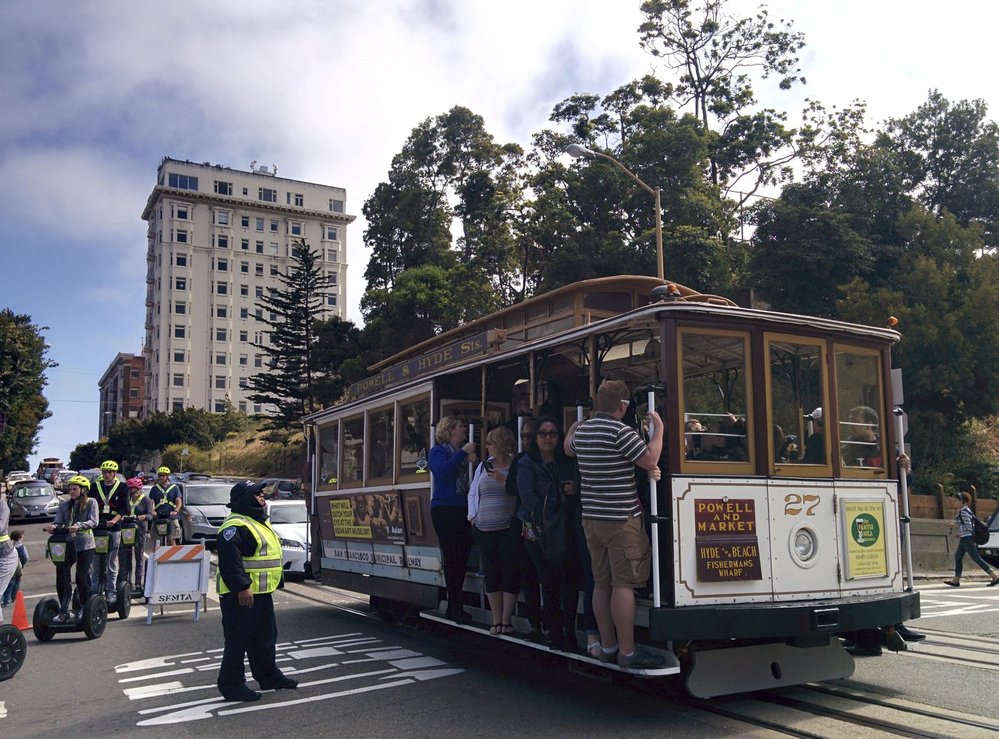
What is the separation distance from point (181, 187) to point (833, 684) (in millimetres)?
92651

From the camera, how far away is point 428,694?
22.7 ft

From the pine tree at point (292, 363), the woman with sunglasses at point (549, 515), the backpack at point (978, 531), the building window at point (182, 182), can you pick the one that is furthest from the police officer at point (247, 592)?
the building window at point (182, 182)

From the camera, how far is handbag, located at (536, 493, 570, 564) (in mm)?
6656

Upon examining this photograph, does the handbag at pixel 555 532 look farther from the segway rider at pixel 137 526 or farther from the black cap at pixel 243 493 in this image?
A: the segway rider at pixel 137 526

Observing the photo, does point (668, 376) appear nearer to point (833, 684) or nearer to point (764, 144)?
point (833, 684)

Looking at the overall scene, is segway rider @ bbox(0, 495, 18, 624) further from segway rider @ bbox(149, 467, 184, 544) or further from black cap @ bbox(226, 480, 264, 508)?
segway rider @ bbox(149, 467, 184, 544)

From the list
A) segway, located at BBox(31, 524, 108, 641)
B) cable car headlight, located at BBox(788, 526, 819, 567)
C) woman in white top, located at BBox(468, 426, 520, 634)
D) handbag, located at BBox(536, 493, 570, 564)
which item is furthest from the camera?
segway, located at BBox(31, 524, 108, 641)

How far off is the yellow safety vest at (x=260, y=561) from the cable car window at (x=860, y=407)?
14.9 feet

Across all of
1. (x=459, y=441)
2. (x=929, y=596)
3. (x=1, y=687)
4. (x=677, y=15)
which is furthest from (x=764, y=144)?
(x=1, y=687)

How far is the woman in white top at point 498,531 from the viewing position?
24.0 ft

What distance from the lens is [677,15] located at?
39.6m

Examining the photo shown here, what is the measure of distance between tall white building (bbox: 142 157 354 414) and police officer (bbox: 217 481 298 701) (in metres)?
81.1

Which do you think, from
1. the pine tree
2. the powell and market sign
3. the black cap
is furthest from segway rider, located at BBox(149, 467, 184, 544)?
the pine tree

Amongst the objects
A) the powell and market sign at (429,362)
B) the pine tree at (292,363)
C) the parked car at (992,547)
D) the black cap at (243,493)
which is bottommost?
the parked car at (992,547)
